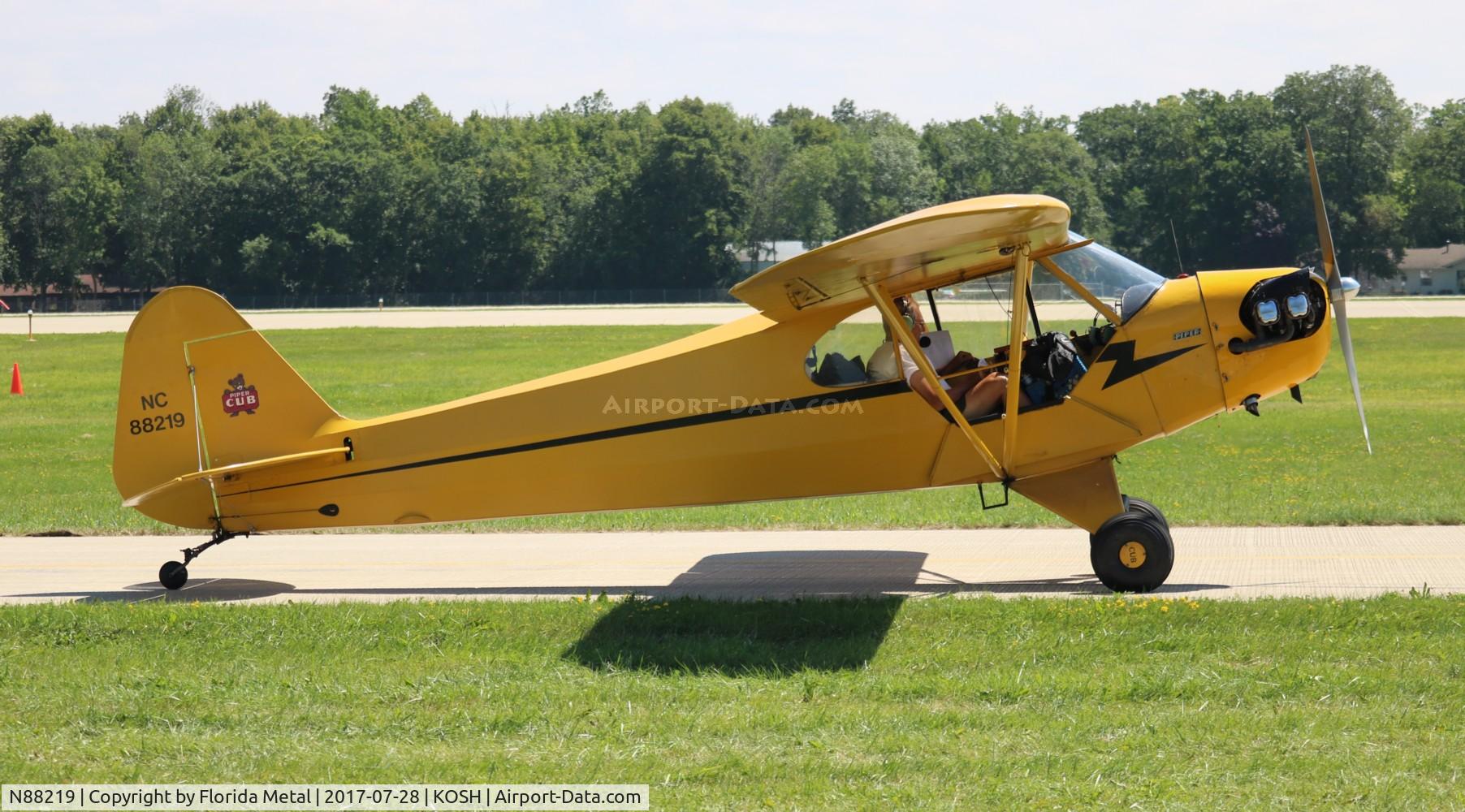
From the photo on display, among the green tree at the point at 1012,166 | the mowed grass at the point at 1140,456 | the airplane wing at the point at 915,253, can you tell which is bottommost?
the mowed grass at the point at 1140,456

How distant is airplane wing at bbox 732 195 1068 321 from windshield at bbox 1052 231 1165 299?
0.83 ft

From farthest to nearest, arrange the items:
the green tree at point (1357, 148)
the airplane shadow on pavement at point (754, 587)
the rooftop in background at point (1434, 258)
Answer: the rooftop in background at point (1434, 258)
the green tree at point (1357, 148)
the airplane shadow on pavement at point (754, 587)

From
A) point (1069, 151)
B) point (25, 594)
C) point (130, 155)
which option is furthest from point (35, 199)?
point (25, 594)

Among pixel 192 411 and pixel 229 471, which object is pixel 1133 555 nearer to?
pixel 229 471

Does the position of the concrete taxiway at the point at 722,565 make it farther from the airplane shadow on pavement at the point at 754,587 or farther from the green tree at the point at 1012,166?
the green tree at the point at 1012,166

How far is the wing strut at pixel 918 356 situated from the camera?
941 cm

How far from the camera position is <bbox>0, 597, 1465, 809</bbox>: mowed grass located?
19.5 feet

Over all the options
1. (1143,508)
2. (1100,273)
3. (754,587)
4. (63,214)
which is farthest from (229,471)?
(63,214)

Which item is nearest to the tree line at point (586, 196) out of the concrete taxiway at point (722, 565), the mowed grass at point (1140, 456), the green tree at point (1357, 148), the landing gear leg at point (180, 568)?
the green tree at point (1357, 148)

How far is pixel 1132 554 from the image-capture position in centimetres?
959

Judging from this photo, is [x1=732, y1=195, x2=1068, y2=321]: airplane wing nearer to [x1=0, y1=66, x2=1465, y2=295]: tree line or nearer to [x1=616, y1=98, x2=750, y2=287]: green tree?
[x1=0, y1=66, x2=1465, y2=295]: tree line

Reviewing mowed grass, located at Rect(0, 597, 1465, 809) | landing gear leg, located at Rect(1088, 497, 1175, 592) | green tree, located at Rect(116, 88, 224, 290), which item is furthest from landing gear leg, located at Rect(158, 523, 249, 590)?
green tree, located at Rect(116, 88, 224, 290)

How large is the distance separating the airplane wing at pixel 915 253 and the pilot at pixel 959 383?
0.25m

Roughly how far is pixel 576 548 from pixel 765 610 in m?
3.94
